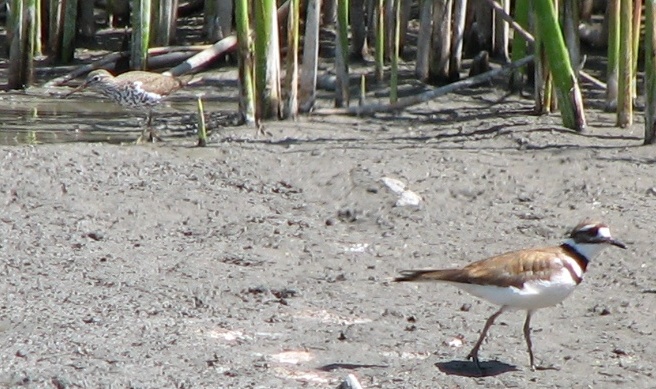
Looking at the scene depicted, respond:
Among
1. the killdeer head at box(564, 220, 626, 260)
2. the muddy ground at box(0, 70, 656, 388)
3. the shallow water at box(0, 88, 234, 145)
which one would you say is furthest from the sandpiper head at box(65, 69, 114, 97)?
the killdeer head at box(564, 220, 626, 260)

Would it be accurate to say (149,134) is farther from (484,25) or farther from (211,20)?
(484,25)

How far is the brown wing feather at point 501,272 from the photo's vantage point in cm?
626

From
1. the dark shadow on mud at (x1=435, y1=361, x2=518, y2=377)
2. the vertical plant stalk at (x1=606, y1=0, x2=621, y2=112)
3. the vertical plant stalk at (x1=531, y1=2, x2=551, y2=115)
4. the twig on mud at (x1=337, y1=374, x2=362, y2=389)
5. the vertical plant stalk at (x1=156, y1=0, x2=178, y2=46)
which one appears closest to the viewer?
the twig on mud at (x1=337, y1=374, x2=362, y2=389)

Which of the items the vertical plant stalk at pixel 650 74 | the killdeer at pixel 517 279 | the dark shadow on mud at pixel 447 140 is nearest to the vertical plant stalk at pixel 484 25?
the dark shadow on mud at pixel 447 140

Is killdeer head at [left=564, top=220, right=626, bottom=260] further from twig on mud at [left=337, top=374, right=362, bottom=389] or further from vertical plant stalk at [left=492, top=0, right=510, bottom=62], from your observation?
vertical plant stalk at [left=492, top=0, right=510, bottom=62]

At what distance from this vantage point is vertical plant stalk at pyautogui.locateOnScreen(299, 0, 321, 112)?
10547 mm

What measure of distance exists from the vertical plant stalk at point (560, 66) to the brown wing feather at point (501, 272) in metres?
3.48

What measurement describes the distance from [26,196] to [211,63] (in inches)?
197

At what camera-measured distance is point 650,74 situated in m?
9.38

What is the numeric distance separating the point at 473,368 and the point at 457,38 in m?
6.06

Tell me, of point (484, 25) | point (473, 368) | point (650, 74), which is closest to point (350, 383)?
point (473, 368)

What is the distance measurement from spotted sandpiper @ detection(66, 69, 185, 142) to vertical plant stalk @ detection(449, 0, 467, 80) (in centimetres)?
246

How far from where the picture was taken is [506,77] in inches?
476

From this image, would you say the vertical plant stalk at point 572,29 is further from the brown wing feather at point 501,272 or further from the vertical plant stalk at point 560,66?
the brown wing feather at point 501,272
